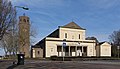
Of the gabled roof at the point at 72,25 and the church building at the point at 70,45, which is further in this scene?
the gabled roof at the point at 72,25

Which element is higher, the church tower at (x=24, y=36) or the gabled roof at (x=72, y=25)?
the gabled roof at (x=72, y=25)

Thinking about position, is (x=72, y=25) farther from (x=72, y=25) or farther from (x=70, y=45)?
(x=70, y=45)

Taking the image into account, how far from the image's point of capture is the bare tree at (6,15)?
37909mm

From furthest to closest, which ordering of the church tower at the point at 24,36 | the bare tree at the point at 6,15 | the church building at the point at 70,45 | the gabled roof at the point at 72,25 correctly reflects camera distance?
the gabled roof at the point at 72,25, the church building at the point at 70,45, the church tower at the point at 24,36, the bare tree at the point at 6,15

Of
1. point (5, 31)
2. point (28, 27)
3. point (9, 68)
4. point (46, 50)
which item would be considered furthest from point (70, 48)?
point (9, 68)

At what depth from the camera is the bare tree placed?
37909 mm

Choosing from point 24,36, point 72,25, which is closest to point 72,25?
point 72,25

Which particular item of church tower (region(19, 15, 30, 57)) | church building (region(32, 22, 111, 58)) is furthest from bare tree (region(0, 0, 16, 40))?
church building (region(32, 22, 111, 58))

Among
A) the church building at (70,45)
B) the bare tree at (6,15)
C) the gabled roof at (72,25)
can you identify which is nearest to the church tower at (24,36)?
the church building at (70,45)

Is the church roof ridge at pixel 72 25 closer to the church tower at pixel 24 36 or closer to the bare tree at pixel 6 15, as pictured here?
the church tower at pixel 24 36

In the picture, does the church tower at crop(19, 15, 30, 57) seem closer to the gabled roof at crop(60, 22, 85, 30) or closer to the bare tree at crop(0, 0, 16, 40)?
the gabled roof at crop(60, 22, 85, 30)

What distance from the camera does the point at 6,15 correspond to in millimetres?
38500

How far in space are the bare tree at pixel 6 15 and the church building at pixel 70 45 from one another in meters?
44.3

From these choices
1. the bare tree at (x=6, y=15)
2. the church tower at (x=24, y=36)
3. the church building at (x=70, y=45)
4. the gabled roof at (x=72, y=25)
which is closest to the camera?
the bare tree at (x=6, y=15)
